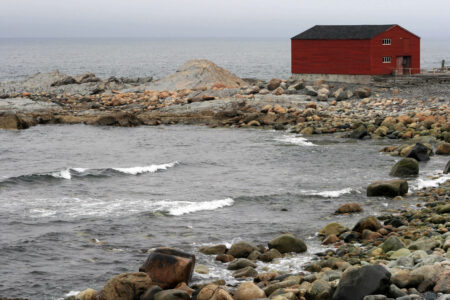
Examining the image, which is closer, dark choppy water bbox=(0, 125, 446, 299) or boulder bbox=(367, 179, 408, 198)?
dark choppy water bbox=(0, 125, 446, 299)

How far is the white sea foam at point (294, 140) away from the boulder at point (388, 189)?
43.9ft

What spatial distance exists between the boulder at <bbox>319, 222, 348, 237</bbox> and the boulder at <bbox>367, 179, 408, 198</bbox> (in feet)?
17.4

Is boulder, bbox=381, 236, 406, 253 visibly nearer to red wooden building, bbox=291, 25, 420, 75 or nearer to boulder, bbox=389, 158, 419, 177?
boulder, bbox=389, 158, 419, 177

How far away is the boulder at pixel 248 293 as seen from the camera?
13.7m

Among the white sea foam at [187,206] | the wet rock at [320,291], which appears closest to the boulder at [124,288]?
the wet rock at [320,291]

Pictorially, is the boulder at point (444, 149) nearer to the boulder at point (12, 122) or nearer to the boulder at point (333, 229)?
the boulder at point (333, 229)

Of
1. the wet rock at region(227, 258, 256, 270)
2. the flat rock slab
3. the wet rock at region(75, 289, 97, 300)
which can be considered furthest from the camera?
the flat rock slab

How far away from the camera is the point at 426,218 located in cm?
1966

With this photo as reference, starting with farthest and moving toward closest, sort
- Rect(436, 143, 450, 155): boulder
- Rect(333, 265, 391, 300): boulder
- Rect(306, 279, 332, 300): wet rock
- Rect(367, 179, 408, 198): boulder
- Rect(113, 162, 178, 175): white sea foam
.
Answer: Rect(436, 143, 450, 155): boulder
Rect(113, 162, 178, 175): white sea foam
Rect(367, 179, 408, 198): boulder
Rect(306, 279, 332, 300): wet rock
Rect(333, 265, 391, 300): boulder

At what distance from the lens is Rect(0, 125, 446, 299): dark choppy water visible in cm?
1811

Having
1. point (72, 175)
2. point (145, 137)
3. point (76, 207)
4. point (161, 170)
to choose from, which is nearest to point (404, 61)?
point (145, 137)

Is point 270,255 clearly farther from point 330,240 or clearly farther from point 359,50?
point 359,50

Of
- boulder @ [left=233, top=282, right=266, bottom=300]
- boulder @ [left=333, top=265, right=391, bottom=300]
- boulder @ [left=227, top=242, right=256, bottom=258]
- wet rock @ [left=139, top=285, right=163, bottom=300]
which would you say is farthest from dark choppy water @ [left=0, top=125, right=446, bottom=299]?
boulder @ [left=333, top=265, right=391, bottom=300]

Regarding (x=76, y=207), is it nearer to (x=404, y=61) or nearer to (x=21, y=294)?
(x=21, y=294)
